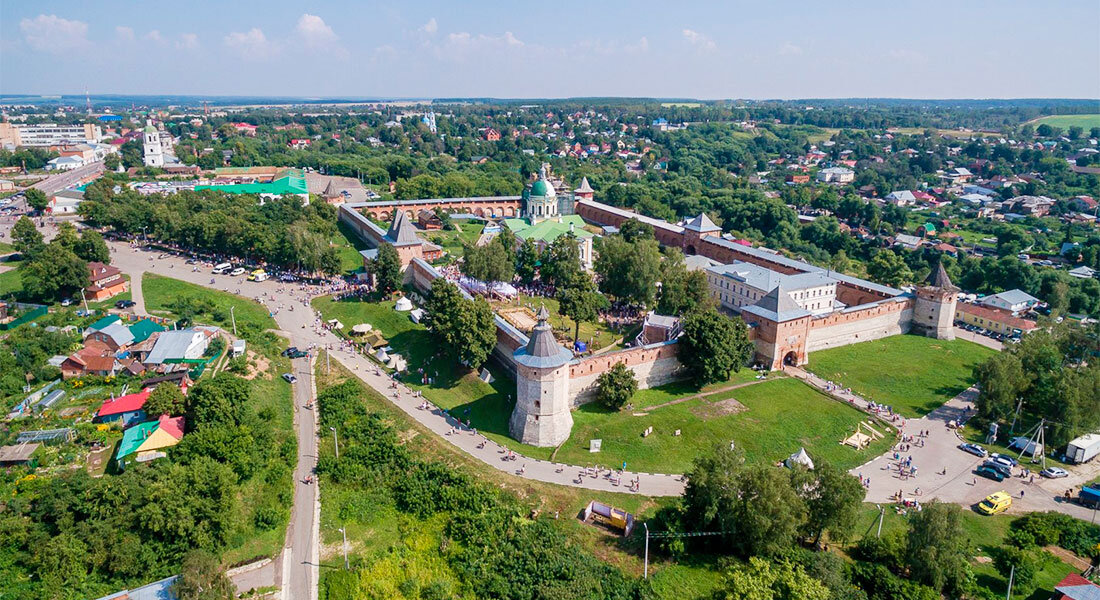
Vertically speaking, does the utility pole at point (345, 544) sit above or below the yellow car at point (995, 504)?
below

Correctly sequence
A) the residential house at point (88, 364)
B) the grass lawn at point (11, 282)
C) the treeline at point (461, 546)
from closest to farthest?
the treeline at point (461, 546) → the residential house at point (88, 364) → the grass lawn at point (11, 282)

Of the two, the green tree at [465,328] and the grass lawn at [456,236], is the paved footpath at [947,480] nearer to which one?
the green tree at [465,328]

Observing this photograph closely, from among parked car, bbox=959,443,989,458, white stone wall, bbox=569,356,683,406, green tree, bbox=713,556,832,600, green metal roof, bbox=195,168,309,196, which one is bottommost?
parked car, bbox=959,443,989,458

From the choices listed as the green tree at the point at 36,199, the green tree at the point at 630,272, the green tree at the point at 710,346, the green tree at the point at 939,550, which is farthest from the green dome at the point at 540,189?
the green tree at the point at 36,199

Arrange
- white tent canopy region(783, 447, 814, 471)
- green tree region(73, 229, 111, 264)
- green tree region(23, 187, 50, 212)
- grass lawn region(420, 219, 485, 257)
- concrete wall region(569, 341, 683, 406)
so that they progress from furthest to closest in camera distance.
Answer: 1. green tree region(23, 187, 50, 212)
2. grass lawn region(420, 219, 485, 257)
3. green tree region(73, 229, 111, 264)
4. concrete wall region(569, 341, 683, 406)
5. white tent canopy region(783, 447, 814, 471)

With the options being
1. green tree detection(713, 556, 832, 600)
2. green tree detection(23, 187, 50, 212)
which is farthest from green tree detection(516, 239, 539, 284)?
green tree detection(23, 187, 50, 212)

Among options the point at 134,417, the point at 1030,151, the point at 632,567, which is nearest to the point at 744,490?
the point at 632,567

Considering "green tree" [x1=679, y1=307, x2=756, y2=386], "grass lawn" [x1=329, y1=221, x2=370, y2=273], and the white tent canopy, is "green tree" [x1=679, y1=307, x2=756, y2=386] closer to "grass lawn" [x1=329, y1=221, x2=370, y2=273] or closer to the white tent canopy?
the white tent canopy

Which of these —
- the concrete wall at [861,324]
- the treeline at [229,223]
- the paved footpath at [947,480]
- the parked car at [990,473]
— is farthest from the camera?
the treeline at [229,223]
